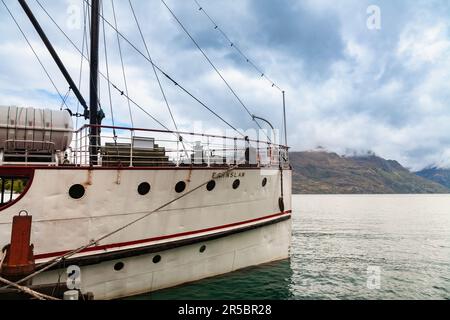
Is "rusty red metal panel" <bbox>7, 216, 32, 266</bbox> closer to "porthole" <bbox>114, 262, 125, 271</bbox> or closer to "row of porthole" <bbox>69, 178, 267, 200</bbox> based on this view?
"row of porthole" <bbox>69, 178, 267, 200</bbox>

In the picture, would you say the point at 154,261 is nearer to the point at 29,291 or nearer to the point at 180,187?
the point at 180,187

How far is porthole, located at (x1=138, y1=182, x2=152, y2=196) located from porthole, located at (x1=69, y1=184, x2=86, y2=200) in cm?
160

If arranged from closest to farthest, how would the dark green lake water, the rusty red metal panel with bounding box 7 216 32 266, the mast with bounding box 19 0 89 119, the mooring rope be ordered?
the mooring rope < the rusty red metal panel with bounding box 7 216 32 266 < the dark green lake water < the mast with bounding box 19 0 89 119

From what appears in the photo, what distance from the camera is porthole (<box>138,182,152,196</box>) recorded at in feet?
30.6

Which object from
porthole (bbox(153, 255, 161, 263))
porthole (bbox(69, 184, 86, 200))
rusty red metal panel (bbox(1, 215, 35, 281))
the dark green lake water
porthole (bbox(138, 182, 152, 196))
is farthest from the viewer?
the dark green lake water

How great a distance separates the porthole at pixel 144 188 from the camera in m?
9.32

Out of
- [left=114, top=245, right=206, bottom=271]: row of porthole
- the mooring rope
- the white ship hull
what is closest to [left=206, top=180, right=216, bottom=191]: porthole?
the white ship hull

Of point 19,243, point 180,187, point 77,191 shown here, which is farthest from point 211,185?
point 19,243

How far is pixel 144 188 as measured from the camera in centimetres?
938

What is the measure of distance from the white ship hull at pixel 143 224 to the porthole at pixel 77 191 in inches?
3.6

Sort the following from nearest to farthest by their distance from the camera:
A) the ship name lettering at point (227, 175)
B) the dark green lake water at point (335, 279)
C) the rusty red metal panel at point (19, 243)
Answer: the rusty red metal panel at point (19, 243)
the ship name lettering at point (227, 175)
the dark green lake water at point (335, 279)

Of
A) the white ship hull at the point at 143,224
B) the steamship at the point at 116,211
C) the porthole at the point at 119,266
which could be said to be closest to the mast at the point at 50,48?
the steamship at the point at 116,211

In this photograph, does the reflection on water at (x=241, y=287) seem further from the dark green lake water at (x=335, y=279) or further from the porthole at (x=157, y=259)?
the porthole at (x=157, y=259)
